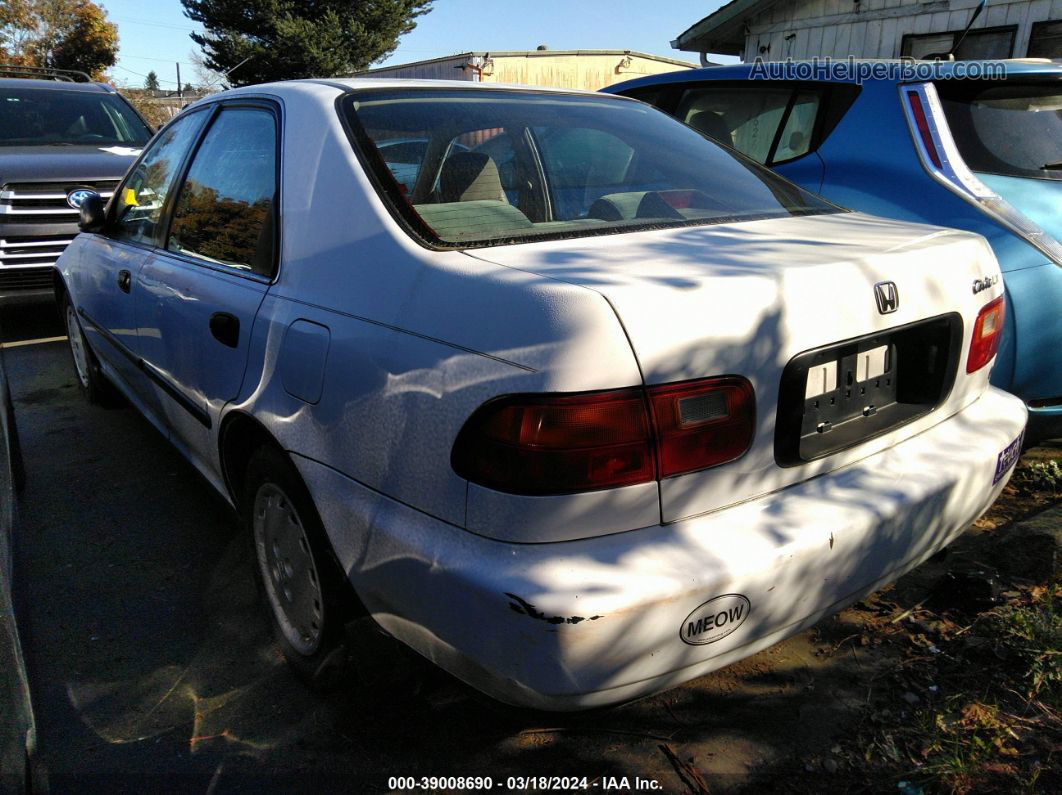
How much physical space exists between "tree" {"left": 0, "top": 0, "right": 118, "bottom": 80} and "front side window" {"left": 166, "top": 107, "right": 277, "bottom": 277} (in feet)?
103

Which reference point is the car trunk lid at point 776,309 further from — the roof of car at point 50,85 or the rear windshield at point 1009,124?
the roof of car at point 50,85

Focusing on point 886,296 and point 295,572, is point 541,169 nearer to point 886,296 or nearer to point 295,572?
point 886,296

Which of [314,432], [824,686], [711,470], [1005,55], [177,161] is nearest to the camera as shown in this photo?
[711,470]

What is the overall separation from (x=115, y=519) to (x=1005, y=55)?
10.5m

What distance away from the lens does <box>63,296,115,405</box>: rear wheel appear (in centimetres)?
458

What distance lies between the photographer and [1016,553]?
293 centimetres

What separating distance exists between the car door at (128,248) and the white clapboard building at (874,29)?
9.33 metres

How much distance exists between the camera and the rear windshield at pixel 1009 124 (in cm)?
357

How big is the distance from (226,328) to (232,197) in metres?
0.52

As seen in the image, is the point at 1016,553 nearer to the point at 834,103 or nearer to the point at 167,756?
the point at 834,103

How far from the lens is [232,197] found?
2.69 metres

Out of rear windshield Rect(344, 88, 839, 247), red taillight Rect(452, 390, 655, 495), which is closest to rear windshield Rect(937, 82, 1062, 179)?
rear windshield Rect(344, 88, 839, 247)

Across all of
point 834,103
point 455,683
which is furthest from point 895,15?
point 455,683

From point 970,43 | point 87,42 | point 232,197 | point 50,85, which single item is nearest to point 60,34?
point 87,42
